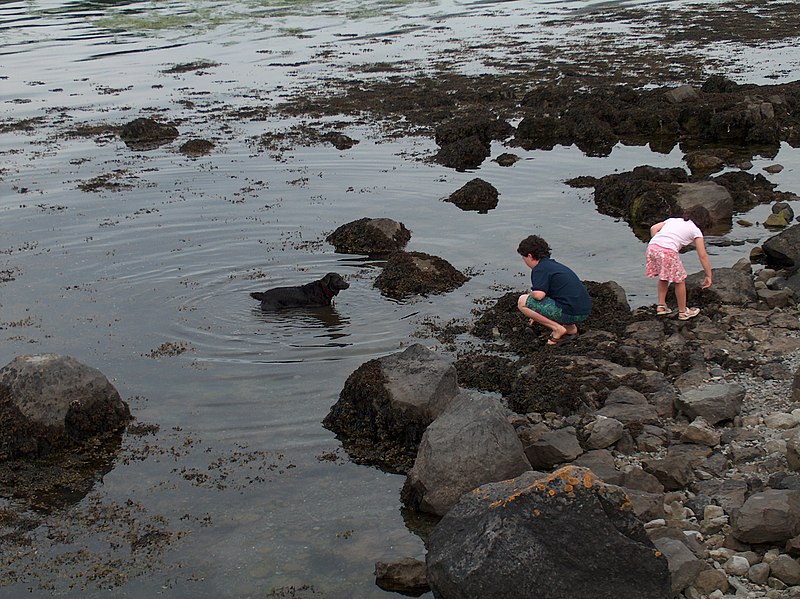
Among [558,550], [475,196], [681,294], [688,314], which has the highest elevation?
[558,550]

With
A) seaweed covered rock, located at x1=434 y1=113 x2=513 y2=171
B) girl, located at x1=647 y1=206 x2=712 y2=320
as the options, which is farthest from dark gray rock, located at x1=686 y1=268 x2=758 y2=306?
seaweed covered rock, located at x1=434 y1=113 x2=513 y2=171

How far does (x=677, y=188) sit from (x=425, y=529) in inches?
548

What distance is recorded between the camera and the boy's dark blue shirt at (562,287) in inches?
535

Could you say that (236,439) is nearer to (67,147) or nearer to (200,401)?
(200,401)

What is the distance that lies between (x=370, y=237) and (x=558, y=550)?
40.8 ft

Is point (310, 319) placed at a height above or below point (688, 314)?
below

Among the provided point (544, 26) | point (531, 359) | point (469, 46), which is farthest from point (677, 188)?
point (544, 26)

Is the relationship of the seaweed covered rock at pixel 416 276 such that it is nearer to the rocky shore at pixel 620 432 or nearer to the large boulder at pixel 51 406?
the rocky shore at pixel 620 432

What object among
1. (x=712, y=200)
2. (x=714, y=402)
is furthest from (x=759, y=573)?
(x=712, y=200)

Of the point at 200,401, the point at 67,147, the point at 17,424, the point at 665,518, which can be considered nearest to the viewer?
the point at 665,518

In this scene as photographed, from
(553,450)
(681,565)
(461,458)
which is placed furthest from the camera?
(553,450)

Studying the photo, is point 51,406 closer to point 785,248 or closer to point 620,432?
point 620,432

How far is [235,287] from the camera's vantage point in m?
17.3

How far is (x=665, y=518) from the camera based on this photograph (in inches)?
351
